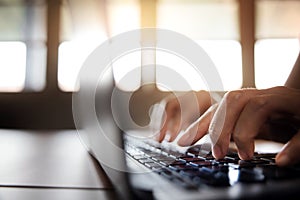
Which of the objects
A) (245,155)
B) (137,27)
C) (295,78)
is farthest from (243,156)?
(137,27)

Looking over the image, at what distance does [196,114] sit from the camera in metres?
0.88

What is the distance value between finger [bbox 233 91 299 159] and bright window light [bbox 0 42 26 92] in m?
2.52

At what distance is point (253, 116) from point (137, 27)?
2.46m

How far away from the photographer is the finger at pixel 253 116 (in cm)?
41

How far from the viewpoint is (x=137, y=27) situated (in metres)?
2.82

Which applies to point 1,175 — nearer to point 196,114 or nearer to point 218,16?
point 196,114

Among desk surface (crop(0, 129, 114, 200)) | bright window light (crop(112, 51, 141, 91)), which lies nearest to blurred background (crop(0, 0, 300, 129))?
bright window light (crop(112, 51, 141, 91))

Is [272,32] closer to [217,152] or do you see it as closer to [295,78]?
[295,78]

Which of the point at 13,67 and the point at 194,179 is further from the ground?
the point at 13,67

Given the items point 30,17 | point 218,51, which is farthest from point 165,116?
point 30,17

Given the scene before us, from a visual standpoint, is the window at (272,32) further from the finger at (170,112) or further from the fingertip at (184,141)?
the fingertip at (184,141)

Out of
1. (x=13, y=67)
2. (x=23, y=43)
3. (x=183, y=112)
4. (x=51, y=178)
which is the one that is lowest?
(x=51, y=178)

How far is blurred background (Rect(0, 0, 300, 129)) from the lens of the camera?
2.76 m

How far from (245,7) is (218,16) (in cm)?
22
